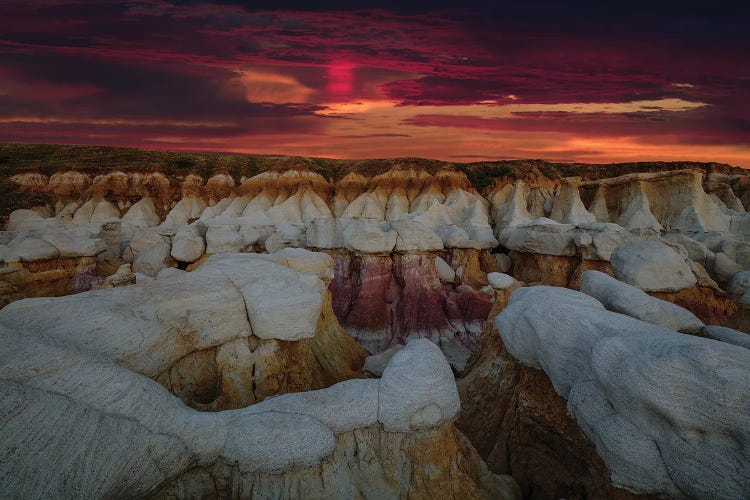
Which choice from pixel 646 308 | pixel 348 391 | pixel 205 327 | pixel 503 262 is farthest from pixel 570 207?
pixel 205 327

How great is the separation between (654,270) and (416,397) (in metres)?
7.63

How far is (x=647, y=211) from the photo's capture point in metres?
20.4

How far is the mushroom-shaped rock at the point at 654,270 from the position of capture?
8.75 m

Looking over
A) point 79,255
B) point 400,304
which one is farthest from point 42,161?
point 400,304

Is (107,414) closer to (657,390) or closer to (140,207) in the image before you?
(657,390)

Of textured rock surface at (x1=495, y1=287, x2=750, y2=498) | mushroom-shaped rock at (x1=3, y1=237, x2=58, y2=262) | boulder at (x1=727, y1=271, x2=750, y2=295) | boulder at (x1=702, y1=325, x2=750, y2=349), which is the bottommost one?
boulder at (x1=727, y1=271, x2=750, y2=295)

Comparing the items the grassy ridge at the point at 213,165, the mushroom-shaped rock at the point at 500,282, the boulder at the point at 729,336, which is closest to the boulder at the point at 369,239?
the mushroom-shaped rock at the point at 500,282

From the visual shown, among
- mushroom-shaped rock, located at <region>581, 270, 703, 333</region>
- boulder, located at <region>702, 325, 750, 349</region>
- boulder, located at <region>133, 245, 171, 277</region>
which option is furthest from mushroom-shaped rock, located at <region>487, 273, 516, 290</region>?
boulder, located at <region>133, 245, 171, 277</region>

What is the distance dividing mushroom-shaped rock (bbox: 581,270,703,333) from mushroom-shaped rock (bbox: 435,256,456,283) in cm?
1035

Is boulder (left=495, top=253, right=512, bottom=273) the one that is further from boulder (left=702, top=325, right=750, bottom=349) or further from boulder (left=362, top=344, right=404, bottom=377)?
boulder (left=702, top=325, right=750, bottom=349)

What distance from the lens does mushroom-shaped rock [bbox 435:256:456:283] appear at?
16.8 meters

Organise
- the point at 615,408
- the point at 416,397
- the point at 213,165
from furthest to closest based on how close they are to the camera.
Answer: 1. the point at 213,165
2. the point at 416,397
3. the point at 615,408

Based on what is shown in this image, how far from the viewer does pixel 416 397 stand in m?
4.18

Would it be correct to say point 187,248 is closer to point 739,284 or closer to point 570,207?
point 739,284
